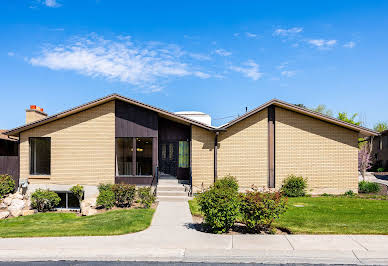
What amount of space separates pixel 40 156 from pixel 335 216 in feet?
52.8

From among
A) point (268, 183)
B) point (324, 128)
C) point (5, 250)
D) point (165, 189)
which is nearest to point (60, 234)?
point (5, 250)

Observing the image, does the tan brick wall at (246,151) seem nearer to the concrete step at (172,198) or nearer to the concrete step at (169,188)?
the concrete step at (169,188)

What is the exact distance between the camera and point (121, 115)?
1903 centimetres

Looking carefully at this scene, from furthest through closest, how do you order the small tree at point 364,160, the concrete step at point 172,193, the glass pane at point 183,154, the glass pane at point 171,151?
1. the small tree at point 364,160
2. the glass pane at point 171,151
3. the glass pane at point 183,154
4. the concrete step at point 172,193

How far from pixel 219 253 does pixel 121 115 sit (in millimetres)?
12180

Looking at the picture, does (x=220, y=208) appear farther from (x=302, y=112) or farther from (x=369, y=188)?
(x=369, y=188)

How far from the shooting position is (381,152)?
142ft

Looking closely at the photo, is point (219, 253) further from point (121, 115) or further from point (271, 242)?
point (121, 115)

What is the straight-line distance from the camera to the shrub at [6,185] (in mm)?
17578

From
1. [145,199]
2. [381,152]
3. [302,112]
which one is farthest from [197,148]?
[381,152]

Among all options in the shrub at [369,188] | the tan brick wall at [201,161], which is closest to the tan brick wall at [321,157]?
the shrub at [369,188]

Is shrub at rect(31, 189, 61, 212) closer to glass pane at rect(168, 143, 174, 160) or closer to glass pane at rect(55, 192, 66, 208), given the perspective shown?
glass pane at rect(55, 192, 66, 208)

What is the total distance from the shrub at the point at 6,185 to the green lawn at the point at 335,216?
10.0 meters

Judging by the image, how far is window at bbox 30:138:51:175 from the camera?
1938cm
